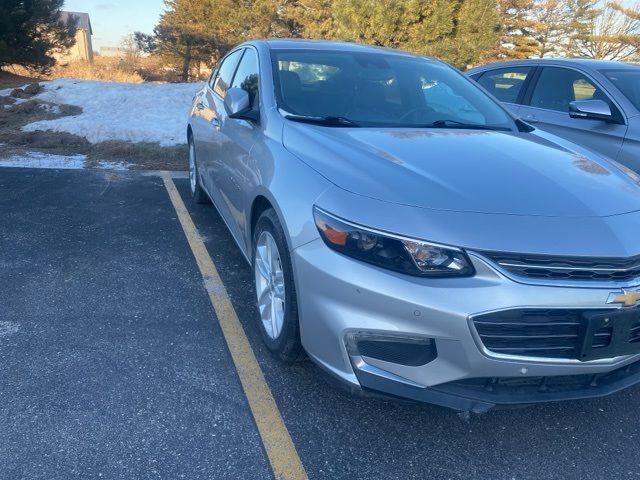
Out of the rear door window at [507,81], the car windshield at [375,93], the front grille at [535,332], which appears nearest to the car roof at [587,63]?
the rear door window at [507,81]

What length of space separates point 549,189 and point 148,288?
8.60 ft

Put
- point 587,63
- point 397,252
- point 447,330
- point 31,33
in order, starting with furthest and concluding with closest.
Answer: point 31,33
point 587,63
point 397,252
point 447,330

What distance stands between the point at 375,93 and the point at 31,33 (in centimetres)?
1889

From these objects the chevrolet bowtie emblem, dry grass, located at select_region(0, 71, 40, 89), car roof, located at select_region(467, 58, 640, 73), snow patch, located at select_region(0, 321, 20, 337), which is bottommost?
dry grass, located at select_region(0, 71, 40, 89)

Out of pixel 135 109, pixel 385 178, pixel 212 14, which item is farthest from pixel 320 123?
pixel 212 14

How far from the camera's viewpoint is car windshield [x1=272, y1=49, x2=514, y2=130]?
338 cm

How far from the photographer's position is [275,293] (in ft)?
9.45


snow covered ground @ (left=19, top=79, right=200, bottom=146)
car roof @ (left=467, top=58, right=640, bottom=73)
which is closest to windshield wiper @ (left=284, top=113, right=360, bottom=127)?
car roof @ (left=467, top=58, right=640, bottom=73)

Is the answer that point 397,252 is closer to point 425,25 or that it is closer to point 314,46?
point 314,46

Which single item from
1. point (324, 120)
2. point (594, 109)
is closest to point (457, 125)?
point (324, 120)

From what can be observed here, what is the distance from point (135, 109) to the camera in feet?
34.7

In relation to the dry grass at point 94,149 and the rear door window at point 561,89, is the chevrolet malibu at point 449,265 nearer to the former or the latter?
the rear door window at point 561,89

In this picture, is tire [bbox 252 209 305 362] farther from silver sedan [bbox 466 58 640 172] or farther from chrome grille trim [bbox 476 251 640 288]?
silver sedan [bbox 466 58 640 172]

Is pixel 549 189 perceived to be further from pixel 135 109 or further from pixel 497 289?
pixel 135 109
